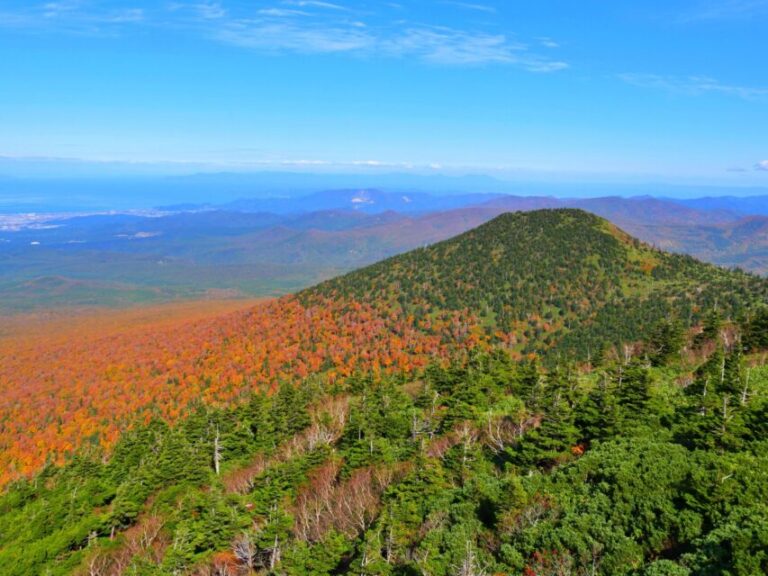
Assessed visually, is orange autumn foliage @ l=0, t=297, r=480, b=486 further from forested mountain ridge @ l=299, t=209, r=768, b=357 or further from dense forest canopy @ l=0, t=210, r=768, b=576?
forested mountain ridge @ l=299, t=209, r=768, b=357

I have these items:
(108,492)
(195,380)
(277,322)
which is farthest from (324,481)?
(277,322)

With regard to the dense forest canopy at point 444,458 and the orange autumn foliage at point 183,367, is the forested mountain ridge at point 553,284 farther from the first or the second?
the orange autumn foliage at point 183,367

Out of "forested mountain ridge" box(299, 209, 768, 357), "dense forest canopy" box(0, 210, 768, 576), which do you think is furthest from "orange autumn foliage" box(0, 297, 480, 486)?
"forested mountain ridge" box(299, 209, 768, 357)

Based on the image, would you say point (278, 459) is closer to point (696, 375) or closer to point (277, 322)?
point (696, 375)

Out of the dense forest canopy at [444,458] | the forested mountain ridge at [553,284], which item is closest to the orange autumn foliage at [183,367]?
the dense forest canopy at [444,458]

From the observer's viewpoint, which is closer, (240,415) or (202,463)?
(202,463)

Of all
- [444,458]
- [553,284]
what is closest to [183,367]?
[553,284]
